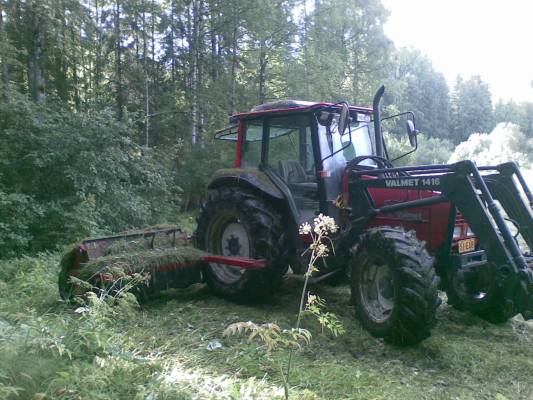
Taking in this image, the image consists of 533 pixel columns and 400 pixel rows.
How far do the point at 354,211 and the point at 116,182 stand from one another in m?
6.93

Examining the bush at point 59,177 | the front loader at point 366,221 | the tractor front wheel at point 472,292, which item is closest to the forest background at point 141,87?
the bush at point 59,177

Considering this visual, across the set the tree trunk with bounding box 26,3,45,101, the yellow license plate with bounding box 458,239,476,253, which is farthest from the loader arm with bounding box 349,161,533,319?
the tree trunk with bounding box 26,3,45,101

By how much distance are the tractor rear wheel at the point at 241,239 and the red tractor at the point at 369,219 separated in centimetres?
1

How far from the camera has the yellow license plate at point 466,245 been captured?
4.76 m

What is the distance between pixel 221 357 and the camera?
12.7ft

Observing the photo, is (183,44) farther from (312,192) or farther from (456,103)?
(456,103)

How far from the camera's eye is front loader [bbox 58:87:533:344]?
160 inches

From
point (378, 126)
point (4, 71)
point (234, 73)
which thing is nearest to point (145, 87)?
point (234, 73)

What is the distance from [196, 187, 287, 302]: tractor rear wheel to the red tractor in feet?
0.04

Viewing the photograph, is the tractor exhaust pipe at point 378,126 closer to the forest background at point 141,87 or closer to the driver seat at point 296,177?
the driver seat at point 296,177

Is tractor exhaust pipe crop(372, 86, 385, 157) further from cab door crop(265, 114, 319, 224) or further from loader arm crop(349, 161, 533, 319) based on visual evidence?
cab door crop(265, 114, 319, 224)

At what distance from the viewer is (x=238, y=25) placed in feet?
49.5

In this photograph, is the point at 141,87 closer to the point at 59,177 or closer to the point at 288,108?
the point at 59,177

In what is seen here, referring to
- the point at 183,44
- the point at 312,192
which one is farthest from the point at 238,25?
the point at 312,192
